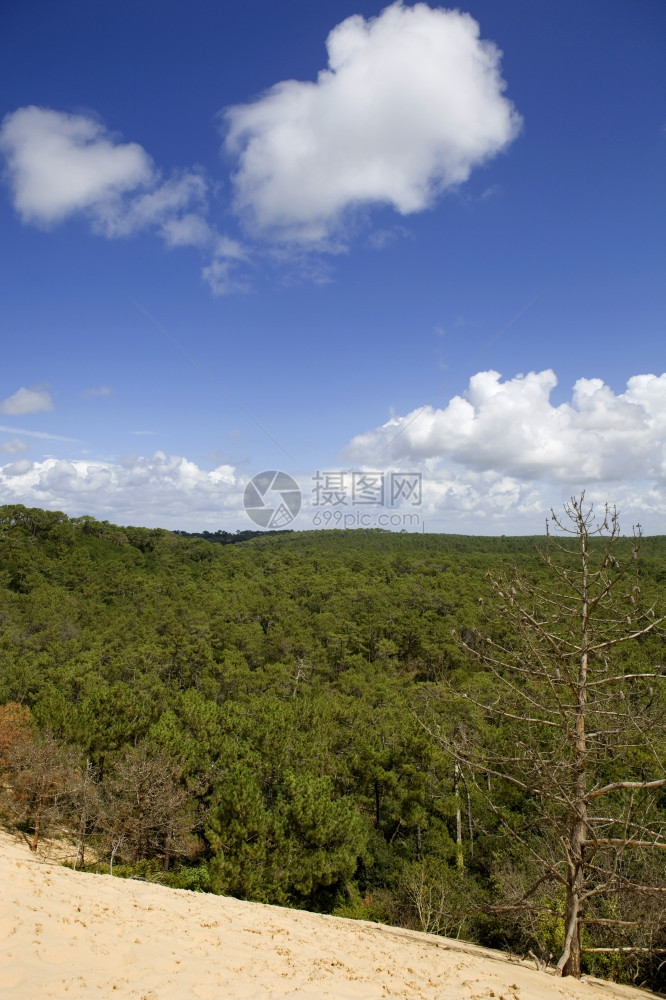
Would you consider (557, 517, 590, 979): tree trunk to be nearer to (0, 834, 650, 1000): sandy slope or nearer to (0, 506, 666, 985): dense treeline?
(0, 834, 650, 1000): sandy slope

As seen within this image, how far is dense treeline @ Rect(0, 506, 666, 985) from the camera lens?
16.5m

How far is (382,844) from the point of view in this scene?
67.8ft

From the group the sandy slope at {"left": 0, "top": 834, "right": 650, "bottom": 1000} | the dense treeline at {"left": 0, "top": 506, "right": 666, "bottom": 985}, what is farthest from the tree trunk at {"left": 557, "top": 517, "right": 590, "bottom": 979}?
the dense treeline at {"left": 0, "top": 506, "right": 666, "bottom": 985}

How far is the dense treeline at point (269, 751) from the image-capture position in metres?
16.5

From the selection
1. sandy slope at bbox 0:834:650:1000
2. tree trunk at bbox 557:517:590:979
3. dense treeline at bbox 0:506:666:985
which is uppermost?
tree trunk at bbox 557:517:590:979

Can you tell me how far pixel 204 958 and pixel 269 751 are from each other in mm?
17462

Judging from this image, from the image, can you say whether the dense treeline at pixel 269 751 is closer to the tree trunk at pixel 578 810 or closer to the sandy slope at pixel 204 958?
the tree trunk at pixel 578 810

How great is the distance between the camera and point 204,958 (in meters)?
5.43

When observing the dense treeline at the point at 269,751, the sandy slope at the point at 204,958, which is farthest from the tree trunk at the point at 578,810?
the dense treeline at the point at 269,751

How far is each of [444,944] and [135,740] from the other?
18020 mm

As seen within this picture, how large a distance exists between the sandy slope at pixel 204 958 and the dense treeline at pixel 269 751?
933 mm

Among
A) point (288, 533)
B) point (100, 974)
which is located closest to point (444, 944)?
point (100, 974)

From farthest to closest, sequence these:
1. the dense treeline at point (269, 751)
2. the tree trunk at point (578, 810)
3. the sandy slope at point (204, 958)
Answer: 1. the dense treeline at point (269, 751)
2. the tree trunk at point (578, 810)
3. the sandy slope at point (204, 958)

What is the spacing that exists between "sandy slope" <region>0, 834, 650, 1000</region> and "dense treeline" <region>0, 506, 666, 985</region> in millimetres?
933
